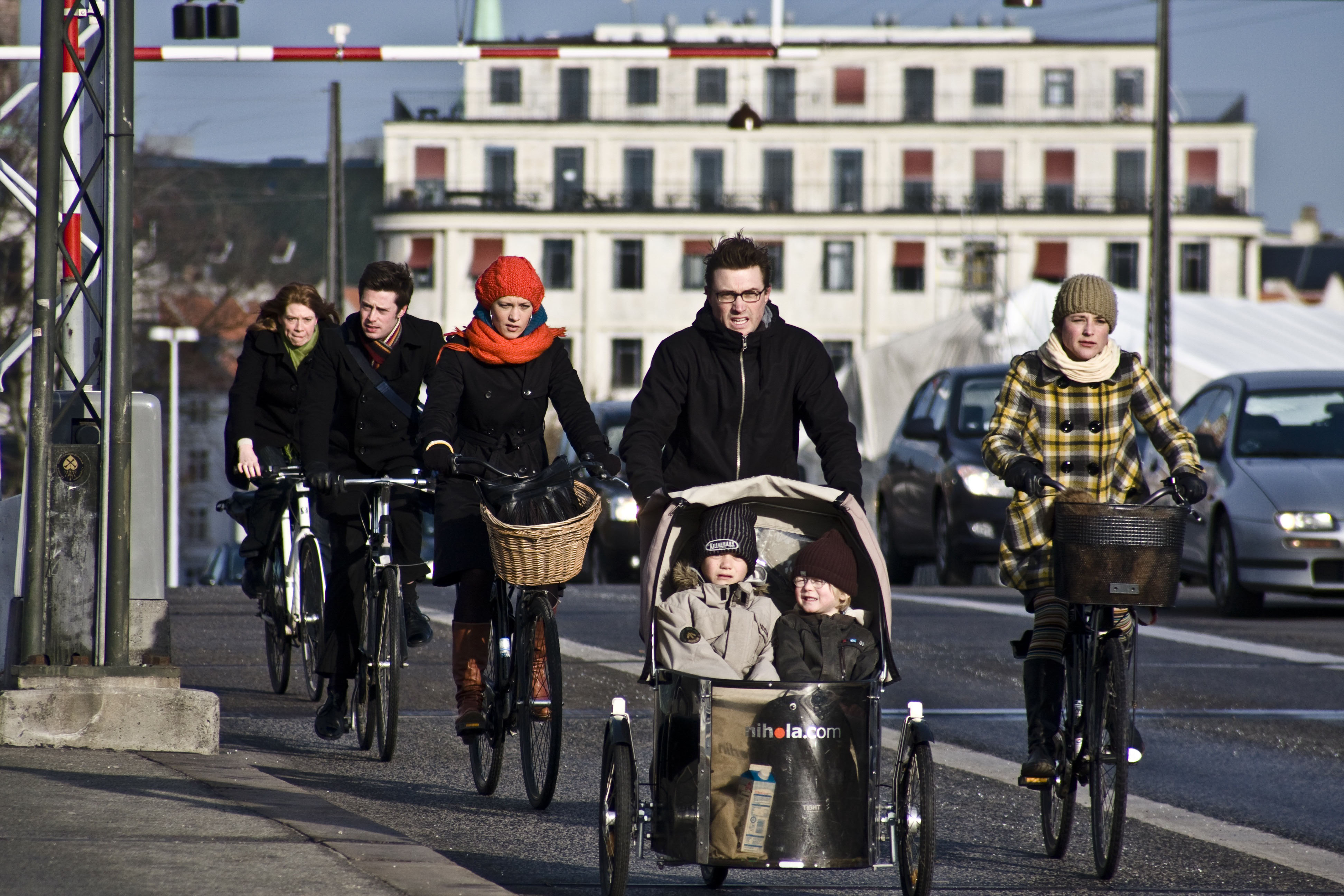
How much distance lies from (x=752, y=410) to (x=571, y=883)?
4.94 ft

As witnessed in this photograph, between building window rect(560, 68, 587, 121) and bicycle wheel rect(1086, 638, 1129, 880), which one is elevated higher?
building window rect(560, 68, 587, 121)

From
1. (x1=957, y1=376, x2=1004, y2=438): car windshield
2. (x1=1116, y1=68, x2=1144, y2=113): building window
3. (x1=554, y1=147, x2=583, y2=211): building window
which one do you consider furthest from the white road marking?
(x1=1116, y1=68, x2=1144, y2=113): building window

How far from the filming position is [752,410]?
6359mm

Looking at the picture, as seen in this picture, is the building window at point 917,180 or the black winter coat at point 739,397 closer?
the black winter coat at point 739,397

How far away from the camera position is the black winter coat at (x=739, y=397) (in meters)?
6.31

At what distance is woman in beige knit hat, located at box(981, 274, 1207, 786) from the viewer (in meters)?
6.54

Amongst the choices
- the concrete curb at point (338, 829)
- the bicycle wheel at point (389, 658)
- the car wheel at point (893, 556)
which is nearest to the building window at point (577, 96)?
the car wheel at point (893, 556)

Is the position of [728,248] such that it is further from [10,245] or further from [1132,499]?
[10,245]

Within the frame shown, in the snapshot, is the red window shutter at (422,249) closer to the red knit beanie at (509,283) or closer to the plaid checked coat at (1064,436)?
the red knit beanie at (509,283)

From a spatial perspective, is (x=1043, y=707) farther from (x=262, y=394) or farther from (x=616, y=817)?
(x=262, y=394)

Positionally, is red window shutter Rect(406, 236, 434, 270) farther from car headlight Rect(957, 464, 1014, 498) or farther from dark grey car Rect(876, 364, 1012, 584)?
car headlight Rect(957, 464, 1014, 498)

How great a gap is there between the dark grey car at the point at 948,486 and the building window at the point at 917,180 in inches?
2487

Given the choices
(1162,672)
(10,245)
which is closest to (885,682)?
(1162,672)

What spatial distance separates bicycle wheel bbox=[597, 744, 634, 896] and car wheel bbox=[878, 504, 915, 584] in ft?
46.4
